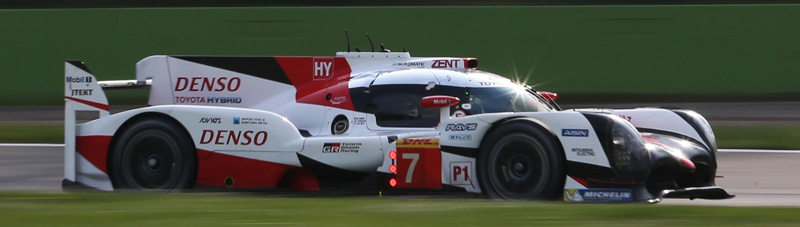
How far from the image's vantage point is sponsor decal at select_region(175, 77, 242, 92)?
8.46 m

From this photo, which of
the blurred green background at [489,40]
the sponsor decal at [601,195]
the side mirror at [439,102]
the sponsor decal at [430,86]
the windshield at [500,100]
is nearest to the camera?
the sponsor decal at [601,195]

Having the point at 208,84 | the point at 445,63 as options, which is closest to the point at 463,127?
the point at 445,63

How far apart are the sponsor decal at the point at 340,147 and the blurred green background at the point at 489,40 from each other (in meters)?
9.56

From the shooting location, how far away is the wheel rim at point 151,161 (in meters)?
7.71

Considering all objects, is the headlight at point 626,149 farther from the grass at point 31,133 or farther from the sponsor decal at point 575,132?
the grass at point 31,133

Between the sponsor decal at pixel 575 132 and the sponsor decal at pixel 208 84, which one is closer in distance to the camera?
the sponsor decal at pixel 575 132

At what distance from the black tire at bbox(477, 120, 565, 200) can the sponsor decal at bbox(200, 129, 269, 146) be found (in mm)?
1691

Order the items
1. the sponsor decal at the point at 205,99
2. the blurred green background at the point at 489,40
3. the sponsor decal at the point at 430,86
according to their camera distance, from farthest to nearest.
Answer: the blurred green background at the point at 489,40 → the sponsor decal at the point at 205,99 → the sponsor decal at the point at 430,86

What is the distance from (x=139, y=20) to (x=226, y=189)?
10473 millimetres

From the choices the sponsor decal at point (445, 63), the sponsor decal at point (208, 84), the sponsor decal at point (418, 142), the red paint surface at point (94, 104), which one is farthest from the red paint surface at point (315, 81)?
the red paint surface at point (94, 104)

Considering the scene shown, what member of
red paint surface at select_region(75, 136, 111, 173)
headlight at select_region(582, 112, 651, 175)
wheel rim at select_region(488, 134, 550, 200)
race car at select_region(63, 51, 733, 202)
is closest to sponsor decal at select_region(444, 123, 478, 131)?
race car at select_region(63, 51, 733, 202)

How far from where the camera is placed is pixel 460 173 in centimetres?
704

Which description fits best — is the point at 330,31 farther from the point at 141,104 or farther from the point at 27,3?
the point at 27,3

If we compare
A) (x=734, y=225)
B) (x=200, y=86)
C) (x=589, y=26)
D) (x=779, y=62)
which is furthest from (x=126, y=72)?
(x=734, y=225)
